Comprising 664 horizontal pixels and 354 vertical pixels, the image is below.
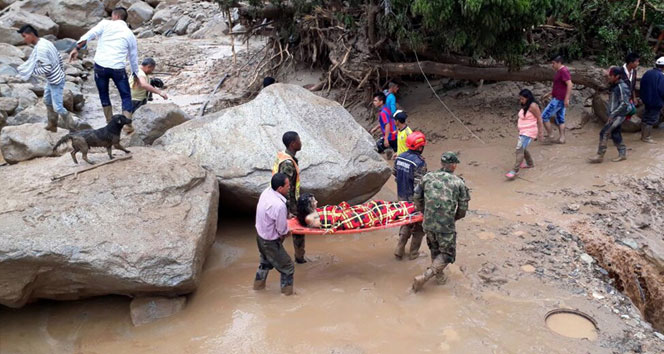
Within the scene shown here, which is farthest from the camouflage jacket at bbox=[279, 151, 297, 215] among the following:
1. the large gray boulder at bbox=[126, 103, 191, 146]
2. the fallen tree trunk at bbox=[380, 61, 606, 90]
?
the fallen tree trunk at bbox=[380, 61, 606, 90]

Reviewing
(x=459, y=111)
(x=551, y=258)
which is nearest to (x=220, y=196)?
(x=551, y=258)


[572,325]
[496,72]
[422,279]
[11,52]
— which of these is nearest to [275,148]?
[422,279]

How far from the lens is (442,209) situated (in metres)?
4.70

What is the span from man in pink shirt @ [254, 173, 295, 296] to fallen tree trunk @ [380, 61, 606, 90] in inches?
234

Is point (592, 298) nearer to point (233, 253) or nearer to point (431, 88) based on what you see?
point (233, 253)

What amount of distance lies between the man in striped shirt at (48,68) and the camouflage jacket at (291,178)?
3652 millimetres

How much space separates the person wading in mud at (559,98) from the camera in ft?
26.0

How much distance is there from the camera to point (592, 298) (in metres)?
4.78

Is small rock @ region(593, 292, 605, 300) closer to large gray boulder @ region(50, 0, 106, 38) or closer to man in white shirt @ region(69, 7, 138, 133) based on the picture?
man in white shirt @ region(69, 7, 138, 133)

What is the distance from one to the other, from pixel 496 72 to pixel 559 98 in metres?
1.60

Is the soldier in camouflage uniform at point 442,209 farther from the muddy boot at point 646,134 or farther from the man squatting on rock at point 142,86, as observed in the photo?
the muddy boot at point 646,134

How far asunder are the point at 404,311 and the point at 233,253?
2362mm

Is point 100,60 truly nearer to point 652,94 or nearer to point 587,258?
point 587,258

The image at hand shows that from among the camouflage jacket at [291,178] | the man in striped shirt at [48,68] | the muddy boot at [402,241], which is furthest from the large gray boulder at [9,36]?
the muddy boot at [402,241]
